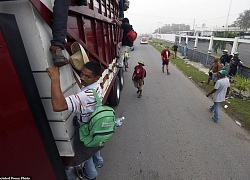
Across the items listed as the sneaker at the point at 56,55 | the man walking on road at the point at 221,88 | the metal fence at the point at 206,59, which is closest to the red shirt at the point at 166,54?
the metal fence at the point at 206,59

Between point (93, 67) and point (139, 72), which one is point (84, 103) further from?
point (139, 72)

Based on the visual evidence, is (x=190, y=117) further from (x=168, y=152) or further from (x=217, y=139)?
(x=168, y=152)

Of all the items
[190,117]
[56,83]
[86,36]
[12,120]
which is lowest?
[190,117]

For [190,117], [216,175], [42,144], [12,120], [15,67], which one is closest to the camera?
[15,67]

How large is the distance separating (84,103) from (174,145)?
2551 mm

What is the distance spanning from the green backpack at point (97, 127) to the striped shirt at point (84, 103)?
53mm

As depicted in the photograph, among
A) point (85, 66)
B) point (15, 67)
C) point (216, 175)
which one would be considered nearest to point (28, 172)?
point (15, 67)

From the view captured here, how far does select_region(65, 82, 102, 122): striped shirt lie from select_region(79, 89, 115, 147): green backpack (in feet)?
0.18

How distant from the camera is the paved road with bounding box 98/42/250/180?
2.72 metres

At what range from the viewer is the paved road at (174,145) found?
272cm

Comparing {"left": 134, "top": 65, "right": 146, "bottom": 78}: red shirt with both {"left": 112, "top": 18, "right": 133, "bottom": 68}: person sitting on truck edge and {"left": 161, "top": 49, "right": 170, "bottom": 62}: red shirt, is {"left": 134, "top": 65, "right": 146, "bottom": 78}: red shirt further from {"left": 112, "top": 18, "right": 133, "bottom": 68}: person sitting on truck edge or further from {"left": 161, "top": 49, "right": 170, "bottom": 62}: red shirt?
{"left": 161, "top": 49, "right": 170, "bottom": 62}: red shirt

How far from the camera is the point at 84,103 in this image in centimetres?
154

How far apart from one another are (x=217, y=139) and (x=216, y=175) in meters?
1.09

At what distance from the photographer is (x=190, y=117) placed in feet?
14.7
